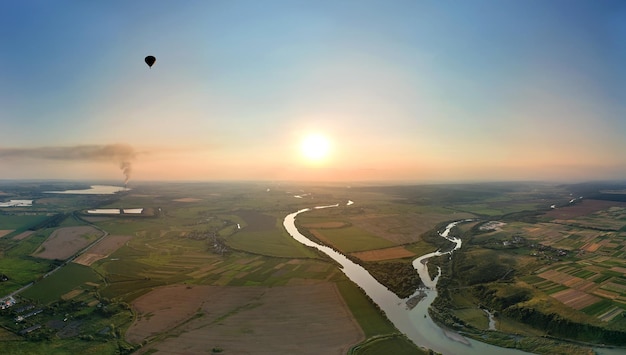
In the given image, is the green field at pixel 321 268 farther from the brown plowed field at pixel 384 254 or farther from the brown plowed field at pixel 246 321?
the brown plowed field at pixel 384 254

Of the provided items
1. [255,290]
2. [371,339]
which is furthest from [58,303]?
[371,339]

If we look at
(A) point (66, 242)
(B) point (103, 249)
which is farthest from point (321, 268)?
(A) point (66, 242)

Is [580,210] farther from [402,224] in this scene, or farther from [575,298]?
[575,298]

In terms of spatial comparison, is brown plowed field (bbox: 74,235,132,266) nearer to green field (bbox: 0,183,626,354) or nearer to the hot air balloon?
green field (bbox: 0,183,626,354)

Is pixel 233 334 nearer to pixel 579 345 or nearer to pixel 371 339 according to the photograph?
pixel 371 339

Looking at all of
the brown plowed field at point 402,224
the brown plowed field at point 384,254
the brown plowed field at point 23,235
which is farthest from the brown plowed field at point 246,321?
the brown plowed field at point 23,235

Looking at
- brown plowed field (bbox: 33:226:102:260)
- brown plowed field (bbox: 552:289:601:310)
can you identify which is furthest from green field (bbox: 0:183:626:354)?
brown plowed field (bbox: 33:226:102:260)
